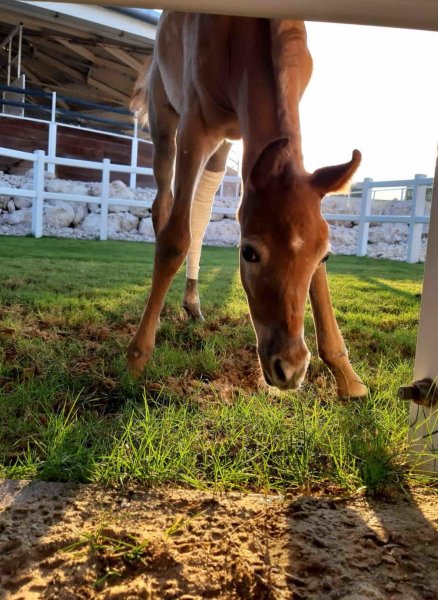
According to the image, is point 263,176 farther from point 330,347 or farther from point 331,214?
point 331,214

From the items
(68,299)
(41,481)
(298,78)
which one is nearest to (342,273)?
(68,299)

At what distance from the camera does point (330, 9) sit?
776 mm

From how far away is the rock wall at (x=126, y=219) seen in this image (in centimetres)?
628

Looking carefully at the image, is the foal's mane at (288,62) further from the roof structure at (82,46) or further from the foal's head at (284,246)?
the roof structure at (82,46)

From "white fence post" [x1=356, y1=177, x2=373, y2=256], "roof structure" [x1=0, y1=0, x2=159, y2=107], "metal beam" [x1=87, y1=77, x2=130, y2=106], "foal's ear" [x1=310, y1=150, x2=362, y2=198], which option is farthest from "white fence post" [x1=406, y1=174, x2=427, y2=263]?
"foal's ear" [x1=310, y1=150, x2=362, y2=198]

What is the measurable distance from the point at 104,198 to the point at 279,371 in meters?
5.67

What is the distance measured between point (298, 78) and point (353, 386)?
2.85 feet

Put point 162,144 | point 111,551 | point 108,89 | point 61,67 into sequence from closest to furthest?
point 111,551 < point 162,144 < point 61,67 < point 108,89

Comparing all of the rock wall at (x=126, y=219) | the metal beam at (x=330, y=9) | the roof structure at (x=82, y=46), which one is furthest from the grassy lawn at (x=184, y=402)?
the rock wall at (x=126, y=219)

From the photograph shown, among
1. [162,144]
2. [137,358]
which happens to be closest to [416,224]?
[162,144]

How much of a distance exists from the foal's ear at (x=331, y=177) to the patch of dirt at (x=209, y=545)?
60 centimetres

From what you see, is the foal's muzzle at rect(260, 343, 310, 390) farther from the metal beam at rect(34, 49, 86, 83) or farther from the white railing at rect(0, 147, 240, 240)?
the metal beam at rect(34, 49, 86, 83)

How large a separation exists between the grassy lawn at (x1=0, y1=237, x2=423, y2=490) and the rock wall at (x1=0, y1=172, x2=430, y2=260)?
12.4ft

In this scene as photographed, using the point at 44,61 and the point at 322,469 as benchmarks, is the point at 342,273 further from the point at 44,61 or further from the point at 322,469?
the point at 44,61
